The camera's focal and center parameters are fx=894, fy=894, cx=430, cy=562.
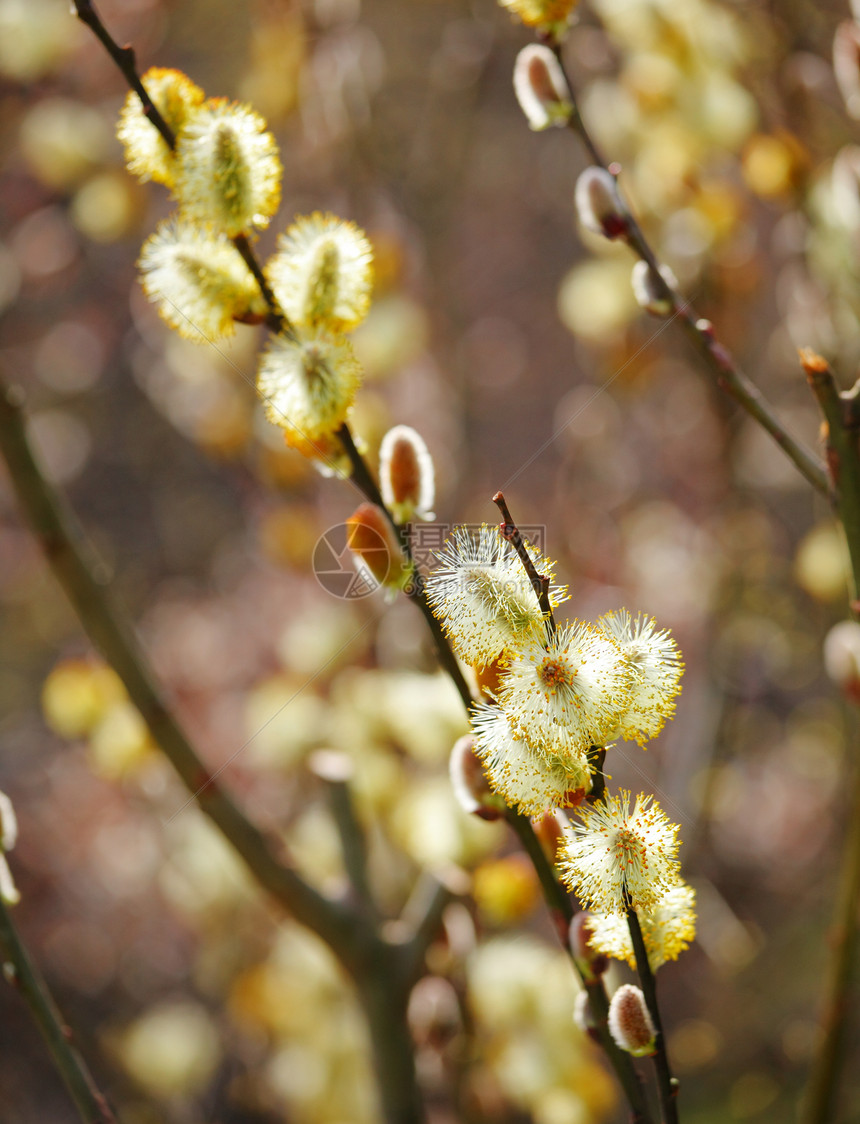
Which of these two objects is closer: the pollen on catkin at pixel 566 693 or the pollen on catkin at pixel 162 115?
the pollen on catkin at pixel 566 693

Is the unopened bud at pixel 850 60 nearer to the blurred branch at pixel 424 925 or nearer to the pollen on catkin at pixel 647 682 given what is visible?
the pollen on catkin at pixel 647 682

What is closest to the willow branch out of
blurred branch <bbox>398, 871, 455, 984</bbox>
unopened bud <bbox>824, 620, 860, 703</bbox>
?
blurred branch <bbox>398, 871, 455, 984</bbox>

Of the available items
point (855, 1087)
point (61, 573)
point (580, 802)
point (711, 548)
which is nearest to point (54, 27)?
point (61, 573)

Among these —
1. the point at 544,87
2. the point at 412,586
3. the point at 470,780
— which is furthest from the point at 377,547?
the point at 544,87

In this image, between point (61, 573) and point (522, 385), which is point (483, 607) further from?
point (522, 385)

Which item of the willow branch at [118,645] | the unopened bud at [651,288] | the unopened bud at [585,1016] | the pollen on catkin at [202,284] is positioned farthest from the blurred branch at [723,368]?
the willow branch at [118,645]

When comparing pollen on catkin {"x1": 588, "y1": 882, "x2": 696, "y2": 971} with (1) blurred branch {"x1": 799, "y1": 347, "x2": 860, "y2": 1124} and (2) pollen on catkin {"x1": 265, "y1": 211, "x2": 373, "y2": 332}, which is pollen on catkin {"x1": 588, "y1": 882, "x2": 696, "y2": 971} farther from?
(2) pollen on catkin {"x1": 265, "y1": 211, "x2": 373, "y2": 332}

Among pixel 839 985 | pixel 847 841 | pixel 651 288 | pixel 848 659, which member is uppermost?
pixel 651 288

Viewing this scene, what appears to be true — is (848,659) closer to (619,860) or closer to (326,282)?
(619,860)
